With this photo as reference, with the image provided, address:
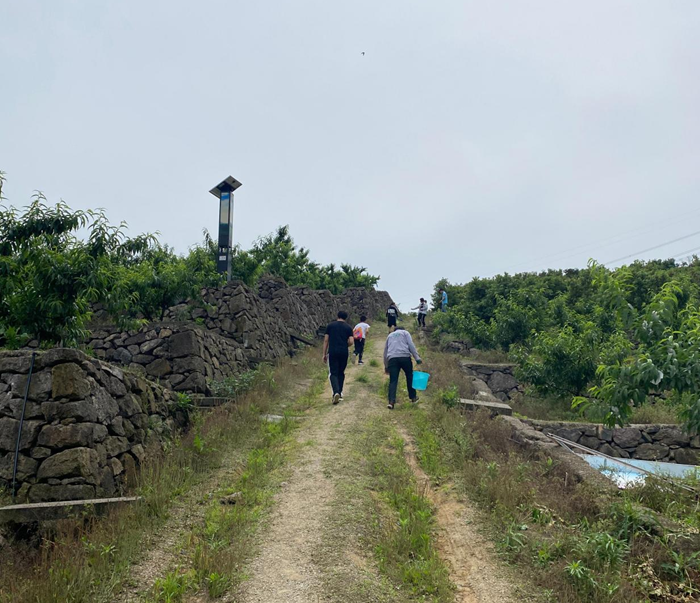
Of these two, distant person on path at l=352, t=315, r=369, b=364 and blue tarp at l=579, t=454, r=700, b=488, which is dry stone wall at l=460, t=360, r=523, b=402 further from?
blue tarp at l=579, t=454, r=700, b=488

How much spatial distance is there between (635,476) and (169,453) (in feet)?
21.7

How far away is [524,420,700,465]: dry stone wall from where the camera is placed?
10.3 metres

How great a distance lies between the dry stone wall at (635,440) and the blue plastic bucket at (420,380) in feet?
7.21

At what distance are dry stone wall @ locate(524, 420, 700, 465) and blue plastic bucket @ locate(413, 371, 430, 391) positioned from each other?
220 centimetres

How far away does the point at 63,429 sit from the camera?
223 inches

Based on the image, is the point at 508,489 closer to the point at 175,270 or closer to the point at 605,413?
the point at 605,413

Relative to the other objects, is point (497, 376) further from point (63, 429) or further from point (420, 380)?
point (63, 429)

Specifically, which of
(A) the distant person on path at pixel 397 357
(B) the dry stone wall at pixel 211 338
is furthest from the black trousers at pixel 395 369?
(B) the dry stone wall at pixel 211 338

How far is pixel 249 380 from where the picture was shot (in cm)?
1105

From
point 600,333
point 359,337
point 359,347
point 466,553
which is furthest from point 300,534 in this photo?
point 600,333

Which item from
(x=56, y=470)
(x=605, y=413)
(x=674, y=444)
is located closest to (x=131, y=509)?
(x=56, y=470)

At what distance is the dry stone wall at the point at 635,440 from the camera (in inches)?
406

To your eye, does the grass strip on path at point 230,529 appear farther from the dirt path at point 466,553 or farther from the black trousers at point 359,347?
the black trousers at point 359,347

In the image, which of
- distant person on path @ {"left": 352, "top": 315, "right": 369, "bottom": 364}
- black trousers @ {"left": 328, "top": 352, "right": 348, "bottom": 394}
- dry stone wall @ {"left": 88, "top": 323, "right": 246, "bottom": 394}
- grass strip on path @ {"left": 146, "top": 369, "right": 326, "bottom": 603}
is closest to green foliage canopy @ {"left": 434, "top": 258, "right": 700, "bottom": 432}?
grass strip on path @ {"left": 146, "top": 369, "right": 326, "bottom": 603}
